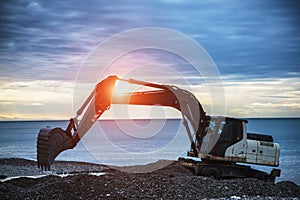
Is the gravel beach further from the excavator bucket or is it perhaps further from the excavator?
the excavator

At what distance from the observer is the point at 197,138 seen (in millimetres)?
18688

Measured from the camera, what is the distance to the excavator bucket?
16156 mm

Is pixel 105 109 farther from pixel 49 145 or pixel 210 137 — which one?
pixel 210 137

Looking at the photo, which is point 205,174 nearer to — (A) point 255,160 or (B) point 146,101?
(A) point 255,160

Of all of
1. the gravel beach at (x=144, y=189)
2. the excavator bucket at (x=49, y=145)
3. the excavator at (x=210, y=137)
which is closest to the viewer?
the gravel beach at (x=144, y=189)

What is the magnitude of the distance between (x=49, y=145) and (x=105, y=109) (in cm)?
250

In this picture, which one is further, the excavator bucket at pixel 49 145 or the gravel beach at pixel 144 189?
the excavator bucket at pixel 49 145

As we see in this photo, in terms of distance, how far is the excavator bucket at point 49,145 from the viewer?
1616 cm

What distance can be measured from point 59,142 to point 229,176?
669 centimetres

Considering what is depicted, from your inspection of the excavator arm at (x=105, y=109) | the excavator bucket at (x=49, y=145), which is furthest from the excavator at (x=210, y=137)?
the excavator bucket at (x=49, y=145)

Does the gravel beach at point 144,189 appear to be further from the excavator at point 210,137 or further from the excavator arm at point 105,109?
the excavator at point 210,137

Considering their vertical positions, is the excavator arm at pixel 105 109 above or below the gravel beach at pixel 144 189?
above

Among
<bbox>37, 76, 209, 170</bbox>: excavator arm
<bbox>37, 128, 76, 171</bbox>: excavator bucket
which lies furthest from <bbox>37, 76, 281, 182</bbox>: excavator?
<bbox>37, 128, 76, 171</bbox>: excavator bucket

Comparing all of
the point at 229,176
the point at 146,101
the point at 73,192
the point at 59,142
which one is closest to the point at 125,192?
the point at 73,192
